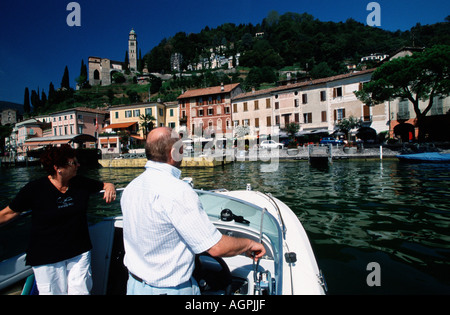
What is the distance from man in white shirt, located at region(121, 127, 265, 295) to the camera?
1445 millimetres

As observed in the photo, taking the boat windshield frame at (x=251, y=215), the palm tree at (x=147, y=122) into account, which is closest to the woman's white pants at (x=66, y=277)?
the boat windshield frame at (x=251, y=215)

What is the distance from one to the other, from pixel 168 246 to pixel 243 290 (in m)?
1.22

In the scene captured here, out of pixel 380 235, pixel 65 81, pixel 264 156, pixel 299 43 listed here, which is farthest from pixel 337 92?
pixel 65 81

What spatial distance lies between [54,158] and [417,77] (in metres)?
31.0

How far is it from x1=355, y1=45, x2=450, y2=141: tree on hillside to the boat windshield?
2852 centimetres

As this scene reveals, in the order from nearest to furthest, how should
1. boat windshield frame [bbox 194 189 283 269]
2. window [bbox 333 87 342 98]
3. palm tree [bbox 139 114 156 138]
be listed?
1. boat windshield frame [bbox 194 189 283 269]
2. window [bbox 333 87 342 98]
3. palm tree [bbox 139 114 156 138]

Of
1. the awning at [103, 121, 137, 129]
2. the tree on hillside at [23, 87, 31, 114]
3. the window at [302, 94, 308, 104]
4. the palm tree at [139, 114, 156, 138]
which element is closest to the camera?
the window at [302, 94, 308, 104]

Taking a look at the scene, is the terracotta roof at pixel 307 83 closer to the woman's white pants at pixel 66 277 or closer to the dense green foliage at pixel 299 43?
the dense green foliage at pixel 299 43

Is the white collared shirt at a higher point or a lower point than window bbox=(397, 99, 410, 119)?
lower

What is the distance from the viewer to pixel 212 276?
7.06 ft

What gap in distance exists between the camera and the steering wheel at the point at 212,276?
2.07m

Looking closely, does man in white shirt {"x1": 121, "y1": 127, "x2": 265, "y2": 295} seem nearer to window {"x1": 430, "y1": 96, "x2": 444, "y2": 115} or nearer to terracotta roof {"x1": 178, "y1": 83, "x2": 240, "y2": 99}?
window {"x1": 430, "y1": 96, "x2": 444, "y2": 115}

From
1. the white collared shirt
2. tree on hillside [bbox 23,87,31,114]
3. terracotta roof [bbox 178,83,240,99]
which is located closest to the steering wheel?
the white collared shirt
